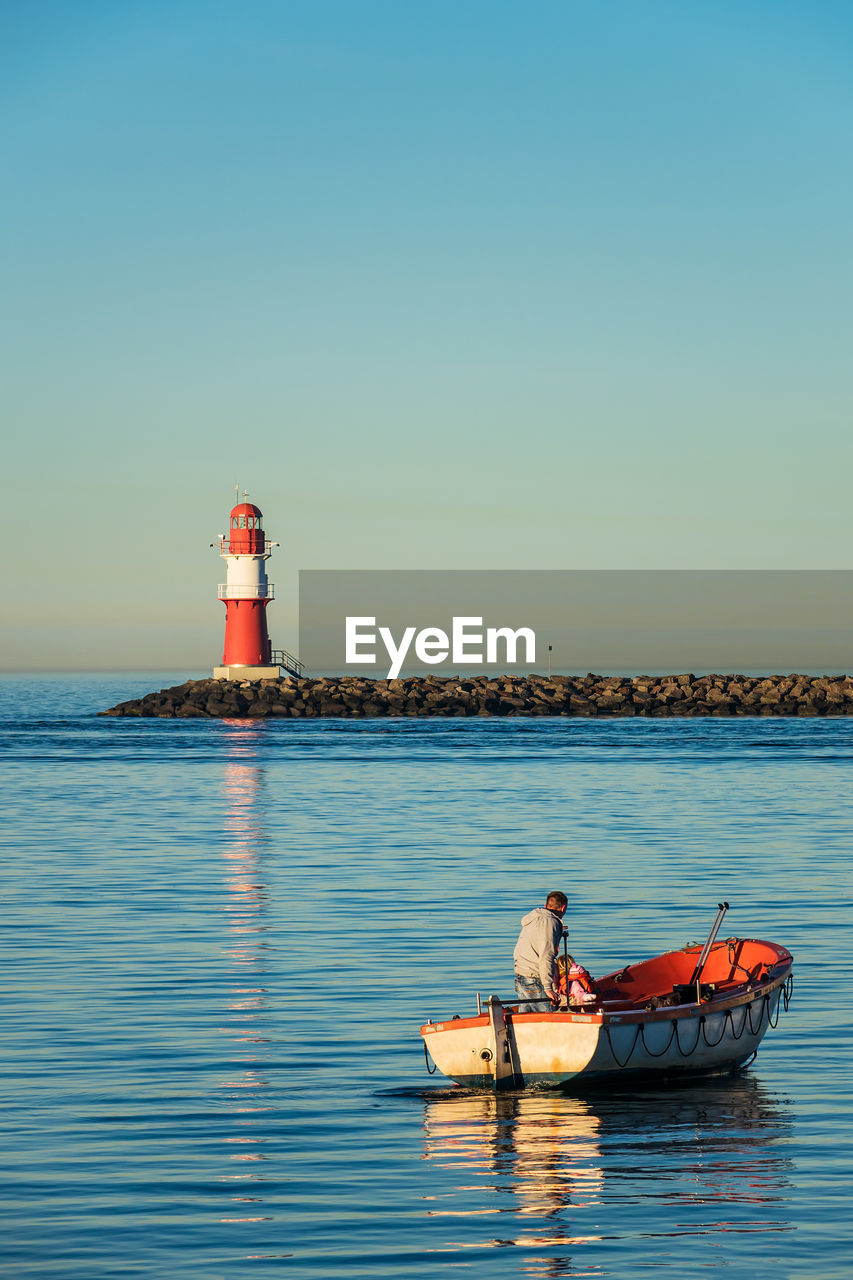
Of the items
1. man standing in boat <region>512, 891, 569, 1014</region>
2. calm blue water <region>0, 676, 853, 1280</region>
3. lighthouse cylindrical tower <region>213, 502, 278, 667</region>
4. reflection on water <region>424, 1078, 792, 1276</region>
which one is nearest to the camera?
calm blue water <region>0, 676, 853, 1280</region>

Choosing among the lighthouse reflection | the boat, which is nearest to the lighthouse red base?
the lighthouse reflection

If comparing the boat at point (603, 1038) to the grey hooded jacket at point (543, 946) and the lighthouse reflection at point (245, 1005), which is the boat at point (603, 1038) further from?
the lighthouse reflection at point (245, 1005)

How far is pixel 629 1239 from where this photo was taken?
1192 cm

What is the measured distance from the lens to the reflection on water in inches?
480

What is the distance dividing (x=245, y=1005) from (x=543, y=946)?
5.39 m

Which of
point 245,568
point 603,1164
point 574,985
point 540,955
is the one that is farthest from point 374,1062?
point 245,568

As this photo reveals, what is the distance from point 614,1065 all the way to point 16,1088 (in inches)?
229

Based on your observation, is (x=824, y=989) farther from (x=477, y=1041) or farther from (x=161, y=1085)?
(x=161, y=1085)

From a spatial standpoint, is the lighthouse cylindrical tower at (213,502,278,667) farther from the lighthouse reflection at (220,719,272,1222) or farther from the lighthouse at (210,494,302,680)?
the lighthouse reflection at (220,719,272,1222)

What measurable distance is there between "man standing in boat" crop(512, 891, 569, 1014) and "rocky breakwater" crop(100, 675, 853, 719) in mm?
86468

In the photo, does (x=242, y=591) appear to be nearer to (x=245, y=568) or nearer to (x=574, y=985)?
(x=245, y=568)

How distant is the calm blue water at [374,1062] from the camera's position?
12.0 meters

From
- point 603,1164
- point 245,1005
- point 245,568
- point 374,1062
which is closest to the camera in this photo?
point 603,1164

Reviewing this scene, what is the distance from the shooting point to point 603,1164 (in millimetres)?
13727
